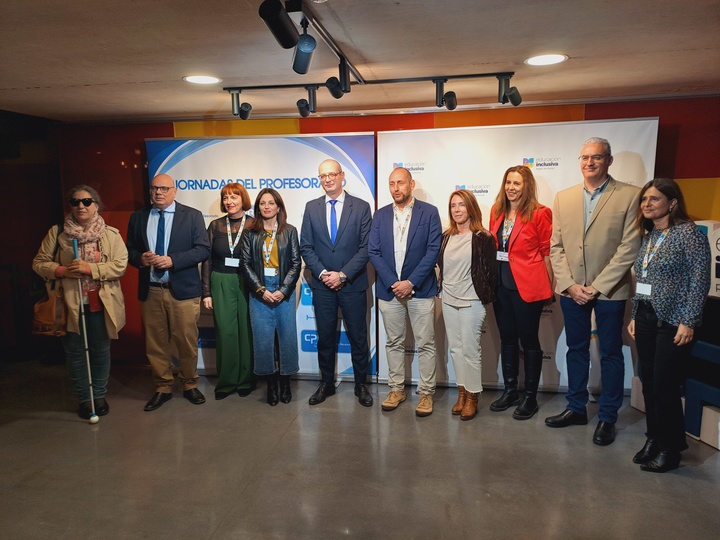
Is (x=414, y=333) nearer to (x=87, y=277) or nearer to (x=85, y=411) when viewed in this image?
(x=87, y=277)

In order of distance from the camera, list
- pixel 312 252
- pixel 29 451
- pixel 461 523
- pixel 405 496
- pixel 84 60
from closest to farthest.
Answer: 1. pixel 461 523
2. pixel 405 496
3. pixel 84 60
4. pixel 29 451
5. pixel 312 252

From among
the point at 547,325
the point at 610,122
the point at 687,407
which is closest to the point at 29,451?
the point at 547,325

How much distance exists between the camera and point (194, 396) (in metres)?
4.18

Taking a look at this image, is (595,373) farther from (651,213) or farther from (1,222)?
(1,222)

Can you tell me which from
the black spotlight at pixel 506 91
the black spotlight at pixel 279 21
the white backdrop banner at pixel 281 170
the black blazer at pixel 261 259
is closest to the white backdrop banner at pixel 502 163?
the white backdrop banner at pixel 281 170

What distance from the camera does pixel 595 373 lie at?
4.14m

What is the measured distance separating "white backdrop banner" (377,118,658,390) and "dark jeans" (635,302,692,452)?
109 centimetres

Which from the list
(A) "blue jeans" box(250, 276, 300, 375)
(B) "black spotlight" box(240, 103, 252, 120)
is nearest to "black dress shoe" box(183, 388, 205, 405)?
(A) "blue jeans" box(250, 276, 300, 375)

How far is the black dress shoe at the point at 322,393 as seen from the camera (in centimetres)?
408

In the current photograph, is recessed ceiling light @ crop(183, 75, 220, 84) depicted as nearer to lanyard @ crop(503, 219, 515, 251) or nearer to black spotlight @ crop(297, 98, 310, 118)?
black spotlight @ crop(297, 98, 310, 118)

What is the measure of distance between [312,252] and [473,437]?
1835 millimetres

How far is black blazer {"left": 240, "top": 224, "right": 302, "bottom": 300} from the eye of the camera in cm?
395

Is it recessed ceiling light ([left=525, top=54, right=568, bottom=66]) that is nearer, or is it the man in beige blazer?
recessed ceiling light ([left=525, top=54, right=568, bottom=66])

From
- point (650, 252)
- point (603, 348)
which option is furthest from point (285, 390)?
point (650, 252)
